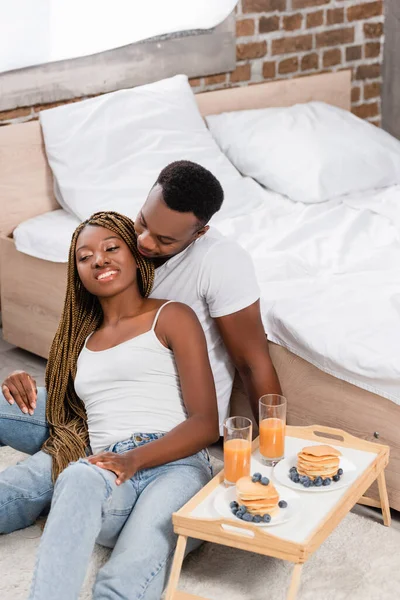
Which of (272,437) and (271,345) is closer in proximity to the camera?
(272,437)

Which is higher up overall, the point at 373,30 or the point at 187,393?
the point at 373,30

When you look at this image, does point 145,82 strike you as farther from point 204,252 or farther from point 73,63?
point 204,252

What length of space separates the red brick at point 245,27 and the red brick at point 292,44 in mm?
150

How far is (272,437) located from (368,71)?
271 cm

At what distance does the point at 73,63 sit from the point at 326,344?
1.59m

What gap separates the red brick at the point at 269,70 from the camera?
3.68 metres

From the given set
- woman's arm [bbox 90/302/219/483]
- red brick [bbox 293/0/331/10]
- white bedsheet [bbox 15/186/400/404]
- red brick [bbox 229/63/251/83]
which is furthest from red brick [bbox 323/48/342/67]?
woman's arm [bbox 90/302/219/483]

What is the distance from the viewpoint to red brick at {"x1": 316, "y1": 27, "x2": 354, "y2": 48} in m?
3.83

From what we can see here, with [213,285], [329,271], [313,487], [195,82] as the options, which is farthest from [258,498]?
[195,82]

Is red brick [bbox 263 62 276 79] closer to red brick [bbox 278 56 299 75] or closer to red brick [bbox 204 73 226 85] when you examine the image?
red brick [bbox 278 56 299 75]

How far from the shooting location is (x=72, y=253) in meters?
1.97

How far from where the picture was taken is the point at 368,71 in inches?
160

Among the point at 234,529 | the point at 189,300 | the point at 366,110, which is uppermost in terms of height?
the point at 189,300

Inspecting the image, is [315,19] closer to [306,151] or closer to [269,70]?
[269,70]
